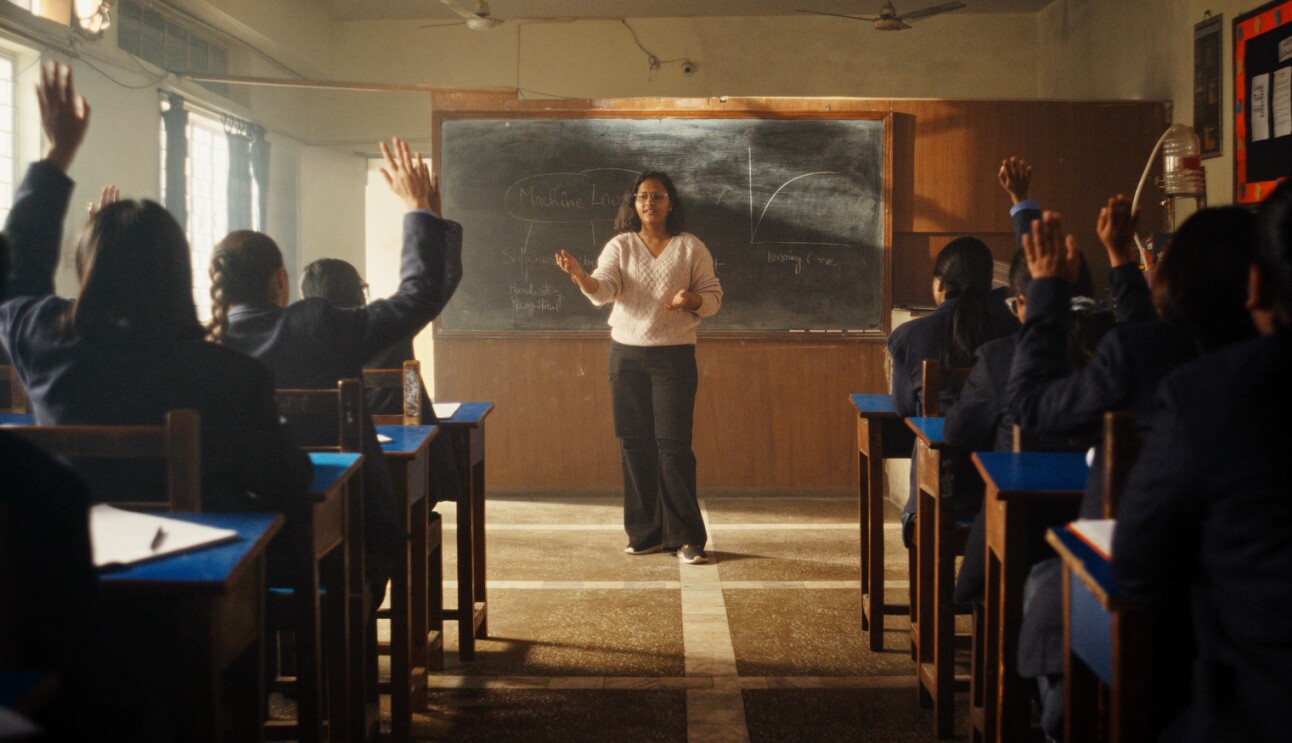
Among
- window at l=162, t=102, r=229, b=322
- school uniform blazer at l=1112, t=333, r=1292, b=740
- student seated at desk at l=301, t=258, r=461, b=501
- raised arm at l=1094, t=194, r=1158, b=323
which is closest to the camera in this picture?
school uniform blazer at l=1112, t=333, r=1292, b=740

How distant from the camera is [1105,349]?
1.76m

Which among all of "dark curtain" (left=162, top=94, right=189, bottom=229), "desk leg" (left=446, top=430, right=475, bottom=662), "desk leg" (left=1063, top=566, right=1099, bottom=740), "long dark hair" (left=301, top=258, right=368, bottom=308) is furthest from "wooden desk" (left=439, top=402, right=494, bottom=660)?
"dark curtain" (left=162, top=94, right=189, bottom=229)

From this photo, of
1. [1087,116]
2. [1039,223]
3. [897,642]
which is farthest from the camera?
[1087,116]

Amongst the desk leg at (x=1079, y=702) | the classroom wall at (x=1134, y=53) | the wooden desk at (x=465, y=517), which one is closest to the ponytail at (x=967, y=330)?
the wooden desk at (x=465, y=517)

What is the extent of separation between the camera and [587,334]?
5.72 meters

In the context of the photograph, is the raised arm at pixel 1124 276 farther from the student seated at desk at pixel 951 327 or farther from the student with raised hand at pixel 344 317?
the student with raised hand at pixel 344 317

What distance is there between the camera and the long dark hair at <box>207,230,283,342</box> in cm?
235

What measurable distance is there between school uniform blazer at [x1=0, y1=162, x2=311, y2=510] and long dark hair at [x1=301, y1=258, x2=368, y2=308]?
134 centimetres

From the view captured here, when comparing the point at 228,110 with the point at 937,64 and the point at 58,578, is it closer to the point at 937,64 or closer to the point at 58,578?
the point at 937,64

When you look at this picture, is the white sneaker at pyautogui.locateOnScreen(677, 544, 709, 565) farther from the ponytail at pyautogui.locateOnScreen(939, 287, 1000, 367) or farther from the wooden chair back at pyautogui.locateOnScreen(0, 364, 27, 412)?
the wooden chair back at pyautogui.locateOnScreen(0, 364, 27, 412)

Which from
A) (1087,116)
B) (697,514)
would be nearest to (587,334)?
(697,514)

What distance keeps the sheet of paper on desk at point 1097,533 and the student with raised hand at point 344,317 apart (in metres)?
1.33

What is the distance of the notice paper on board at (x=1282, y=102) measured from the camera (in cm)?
421

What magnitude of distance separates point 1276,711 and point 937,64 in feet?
23.0
